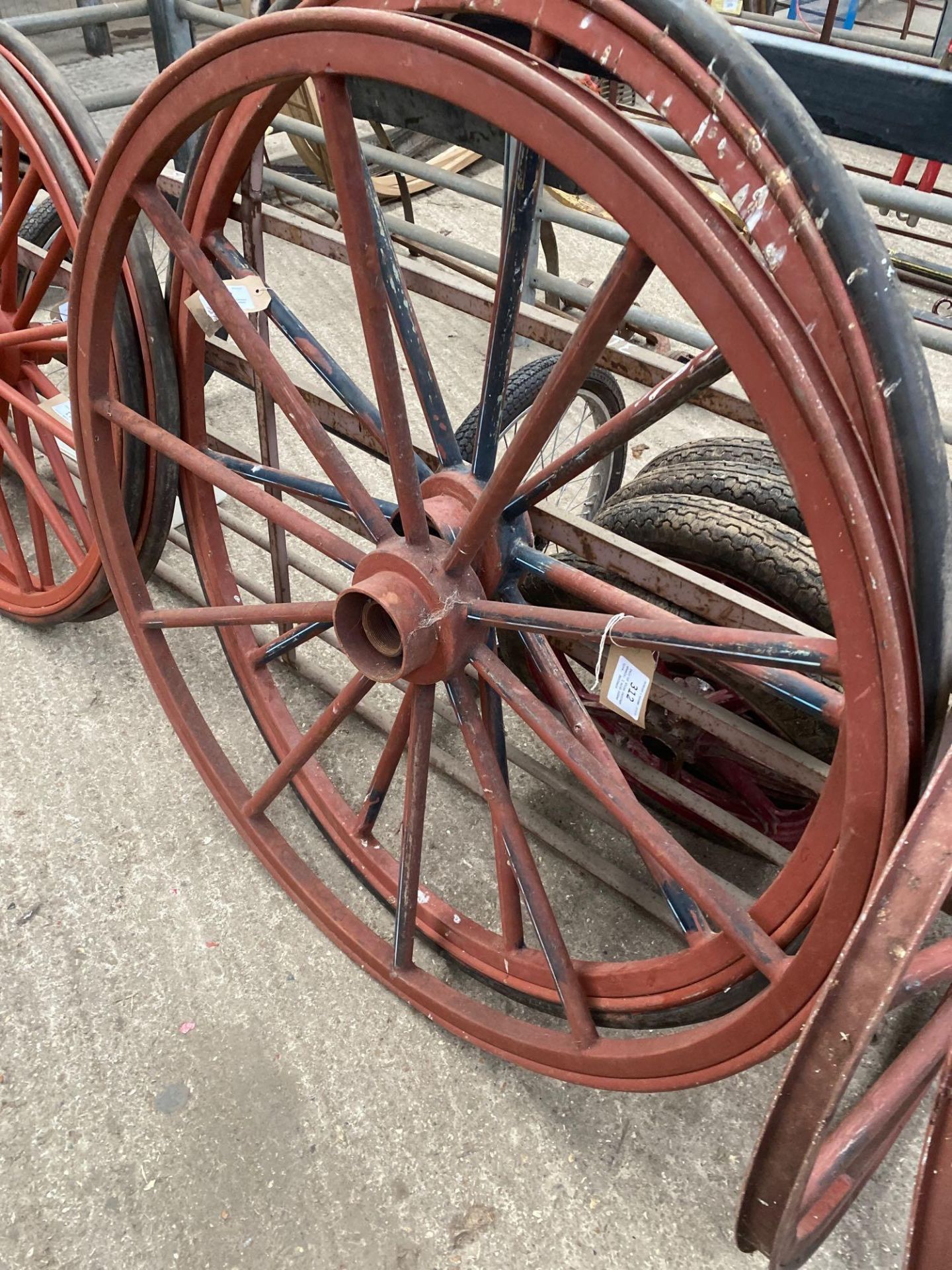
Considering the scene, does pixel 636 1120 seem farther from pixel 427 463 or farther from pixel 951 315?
pixel 951 315

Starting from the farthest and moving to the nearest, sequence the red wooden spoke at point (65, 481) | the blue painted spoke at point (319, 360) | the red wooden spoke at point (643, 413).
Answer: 1. the red wooden spoke at point (65, 481)
2. the blue painted spoke at point (319, 360)
3. the red wooden spoke at point (643, 413)

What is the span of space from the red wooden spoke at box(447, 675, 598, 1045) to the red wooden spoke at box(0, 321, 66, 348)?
1082 mm

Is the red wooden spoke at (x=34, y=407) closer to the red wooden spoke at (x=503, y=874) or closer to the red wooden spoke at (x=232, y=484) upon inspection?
the red wooden spoke at (x=232, y=484)

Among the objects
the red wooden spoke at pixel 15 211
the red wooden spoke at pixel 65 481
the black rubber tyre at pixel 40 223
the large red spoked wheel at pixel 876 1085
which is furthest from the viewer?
the black rubber tyre at pixel 40 223

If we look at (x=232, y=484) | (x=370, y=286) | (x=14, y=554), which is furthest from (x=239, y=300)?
(x=14, y=554)

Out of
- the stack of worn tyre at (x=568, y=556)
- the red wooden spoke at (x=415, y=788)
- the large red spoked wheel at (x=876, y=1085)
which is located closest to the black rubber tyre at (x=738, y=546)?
the stack of worn tyre at (x=568, y=556)

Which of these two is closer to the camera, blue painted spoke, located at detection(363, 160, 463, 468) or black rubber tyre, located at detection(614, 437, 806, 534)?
blue painted spoke, located at detection(363, 160, 463, 468)

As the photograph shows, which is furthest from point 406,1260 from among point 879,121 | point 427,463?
point 879,121

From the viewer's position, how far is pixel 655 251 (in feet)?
2.50

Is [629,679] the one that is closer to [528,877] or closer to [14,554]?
[528,877]

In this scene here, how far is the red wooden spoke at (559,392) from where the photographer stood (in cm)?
82

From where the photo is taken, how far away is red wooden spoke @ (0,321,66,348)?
171 cm

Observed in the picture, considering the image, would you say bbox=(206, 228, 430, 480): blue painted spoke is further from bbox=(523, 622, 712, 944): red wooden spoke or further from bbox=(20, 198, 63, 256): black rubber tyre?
bbox=(20, 198, 63, 256): black rubber tyre

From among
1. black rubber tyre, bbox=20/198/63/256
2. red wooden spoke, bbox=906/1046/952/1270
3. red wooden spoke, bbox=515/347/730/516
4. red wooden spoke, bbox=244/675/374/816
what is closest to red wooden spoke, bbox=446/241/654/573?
red wooden spoke, bbox=515/347/730/516
